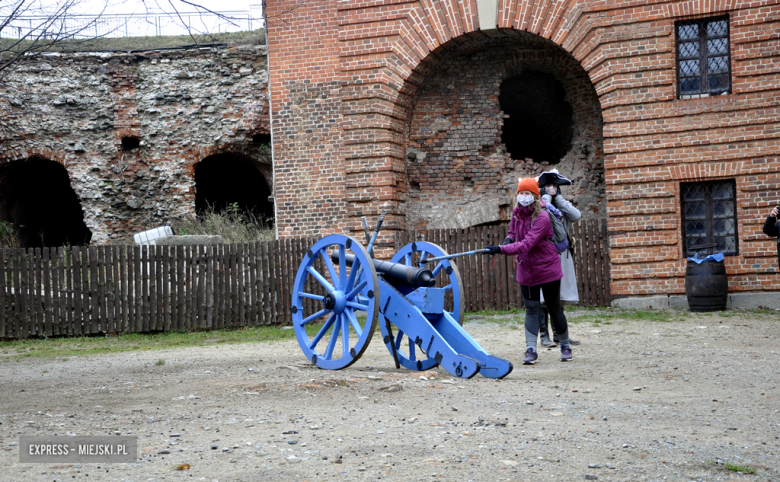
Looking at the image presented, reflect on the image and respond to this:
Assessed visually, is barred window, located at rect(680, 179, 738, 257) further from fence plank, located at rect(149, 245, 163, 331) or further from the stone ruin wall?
the stone ruin wall

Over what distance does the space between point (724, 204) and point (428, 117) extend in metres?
5.95

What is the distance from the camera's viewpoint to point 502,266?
1381 cm

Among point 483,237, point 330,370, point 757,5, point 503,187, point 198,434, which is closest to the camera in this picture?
Result: point 198,434

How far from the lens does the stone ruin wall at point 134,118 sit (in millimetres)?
17609

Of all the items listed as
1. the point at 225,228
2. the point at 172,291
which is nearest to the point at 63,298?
the point at 172,291

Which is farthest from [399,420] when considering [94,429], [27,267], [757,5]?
[757,5]

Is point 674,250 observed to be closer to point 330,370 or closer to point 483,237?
point 483,237

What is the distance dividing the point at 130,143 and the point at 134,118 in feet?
2.24

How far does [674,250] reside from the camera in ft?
42.7

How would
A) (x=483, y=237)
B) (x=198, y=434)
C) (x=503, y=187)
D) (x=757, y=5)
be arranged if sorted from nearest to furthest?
(x=198, y=434) < (x=757, y=5) < (x=483, y=237) < (x=503, y=187)

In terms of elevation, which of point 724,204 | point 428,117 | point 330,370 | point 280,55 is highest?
point 280,55

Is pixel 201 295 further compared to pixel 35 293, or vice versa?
pixel 201 295

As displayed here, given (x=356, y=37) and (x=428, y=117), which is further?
(x=428, y=117)

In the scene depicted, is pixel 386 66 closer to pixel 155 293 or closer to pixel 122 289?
pixel 155 293
